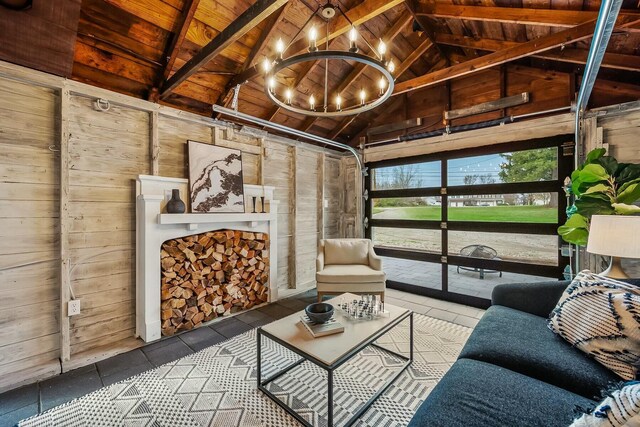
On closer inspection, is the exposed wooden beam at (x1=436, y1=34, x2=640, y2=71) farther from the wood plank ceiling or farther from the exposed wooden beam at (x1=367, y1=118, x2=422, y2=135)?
the exposed wooden beam at (x1=367, y1=118, x2=422, y2=135)

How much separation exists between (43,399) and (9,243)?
1158 mm

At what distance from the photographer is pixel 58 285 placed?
7.44ft

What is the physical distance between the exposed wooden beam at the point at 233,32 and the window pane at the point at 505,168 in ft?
10.1

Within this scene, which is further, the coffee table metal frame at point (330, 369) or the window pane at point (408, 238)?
the window pane at point (408, 238)

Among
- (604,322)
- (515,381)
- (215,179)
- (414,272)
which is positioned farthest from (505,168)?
(215,179)

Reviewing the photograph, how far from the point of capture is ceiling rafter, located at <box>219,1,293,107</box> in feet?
8.40

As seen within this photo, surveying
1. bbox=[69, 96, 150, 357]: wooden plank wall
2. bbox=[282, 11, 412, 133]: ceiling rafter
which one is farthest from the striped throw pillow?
bbox=[69, 96, 150, 357]: wooden plank wall

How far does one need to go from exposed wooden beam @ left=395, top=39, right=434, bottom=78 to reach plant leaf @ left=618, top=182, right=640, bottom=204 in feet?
7.80

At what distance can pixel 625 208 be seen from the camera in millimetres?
2088

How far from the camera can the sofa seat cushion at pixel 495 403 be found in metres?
1.02

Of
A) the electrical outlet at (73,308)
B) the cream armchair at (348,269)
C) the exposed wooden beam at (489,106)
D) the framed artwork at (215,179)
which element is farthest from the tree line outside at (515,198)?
the electrical outlet at (73,308)

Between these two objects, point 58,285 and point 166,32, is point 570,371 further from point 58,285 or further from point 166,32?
point 166,32

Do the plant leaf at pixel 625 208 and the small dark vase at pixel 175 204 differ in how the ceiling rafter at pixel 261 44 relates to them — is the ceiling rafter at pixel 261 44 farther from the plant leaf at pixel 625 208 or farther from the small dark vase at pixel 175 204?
the plant leaf at pixel 625 208

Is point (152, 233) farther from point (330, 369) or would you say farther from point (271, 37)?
point (271, 37)
